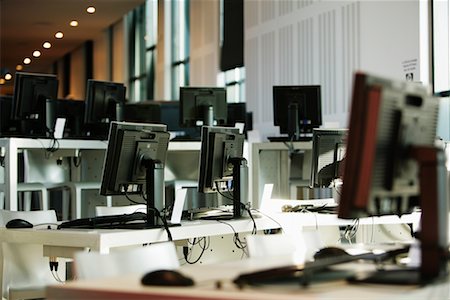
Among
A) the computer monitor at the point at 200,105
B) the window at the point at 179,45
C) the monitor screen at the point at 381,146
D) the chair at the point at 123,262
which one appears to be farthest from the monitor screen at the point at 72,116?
the monitor screen at the point at 381,146

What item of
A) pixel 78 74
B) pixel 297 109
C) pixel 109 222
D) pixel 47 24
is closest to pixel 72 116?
pixel 297 109

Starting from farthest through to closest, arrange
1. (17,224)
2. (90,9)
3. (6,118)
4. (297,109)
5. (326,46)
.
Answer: (90,9)
(326,46)
(6,118)
(297,109)
(17,224)

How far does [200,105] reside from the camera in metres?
9.09

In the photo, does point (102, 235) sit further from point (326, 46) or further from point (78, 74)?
point (78, 74)

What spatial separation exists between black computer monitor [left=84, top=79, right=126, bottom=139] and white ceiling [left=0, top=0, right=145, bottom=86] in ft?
26.7

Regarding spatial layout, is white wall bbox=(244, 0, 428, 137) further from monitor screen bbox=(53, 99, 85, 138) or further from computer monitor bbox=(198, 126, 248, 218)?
computer monitor bbox=(198, 126, 248, 218)

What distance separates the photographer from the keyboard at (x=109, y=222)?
4578 millimetres

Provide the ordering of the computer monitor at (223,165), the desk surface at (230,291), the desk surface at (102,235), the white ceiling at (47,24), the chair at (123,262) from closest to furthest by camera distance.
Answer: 1. the desk surface at (230,291)
2. the chair at (123,262)
3. the desk surface at (102,235)
4. the computer monitor at (223,165)
5. the white ceiling at (47,24)

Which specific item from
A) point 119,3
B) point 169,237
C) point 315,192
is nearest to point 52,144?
point 315,192

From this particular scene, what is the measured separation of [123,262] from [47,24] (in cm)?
1689

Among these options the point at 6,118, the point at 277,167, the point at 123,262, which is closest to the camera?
the point at 123,262

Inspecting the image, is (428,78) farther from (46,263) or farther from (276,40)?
(46,263)

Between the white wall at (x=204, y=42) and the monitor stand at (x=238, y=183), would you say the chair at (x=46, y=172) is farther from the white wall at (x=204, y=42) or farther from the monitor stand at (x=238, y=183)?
the white wall at (x=204, y=42)

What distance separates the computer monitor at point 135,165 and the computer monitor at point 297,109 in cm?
455
